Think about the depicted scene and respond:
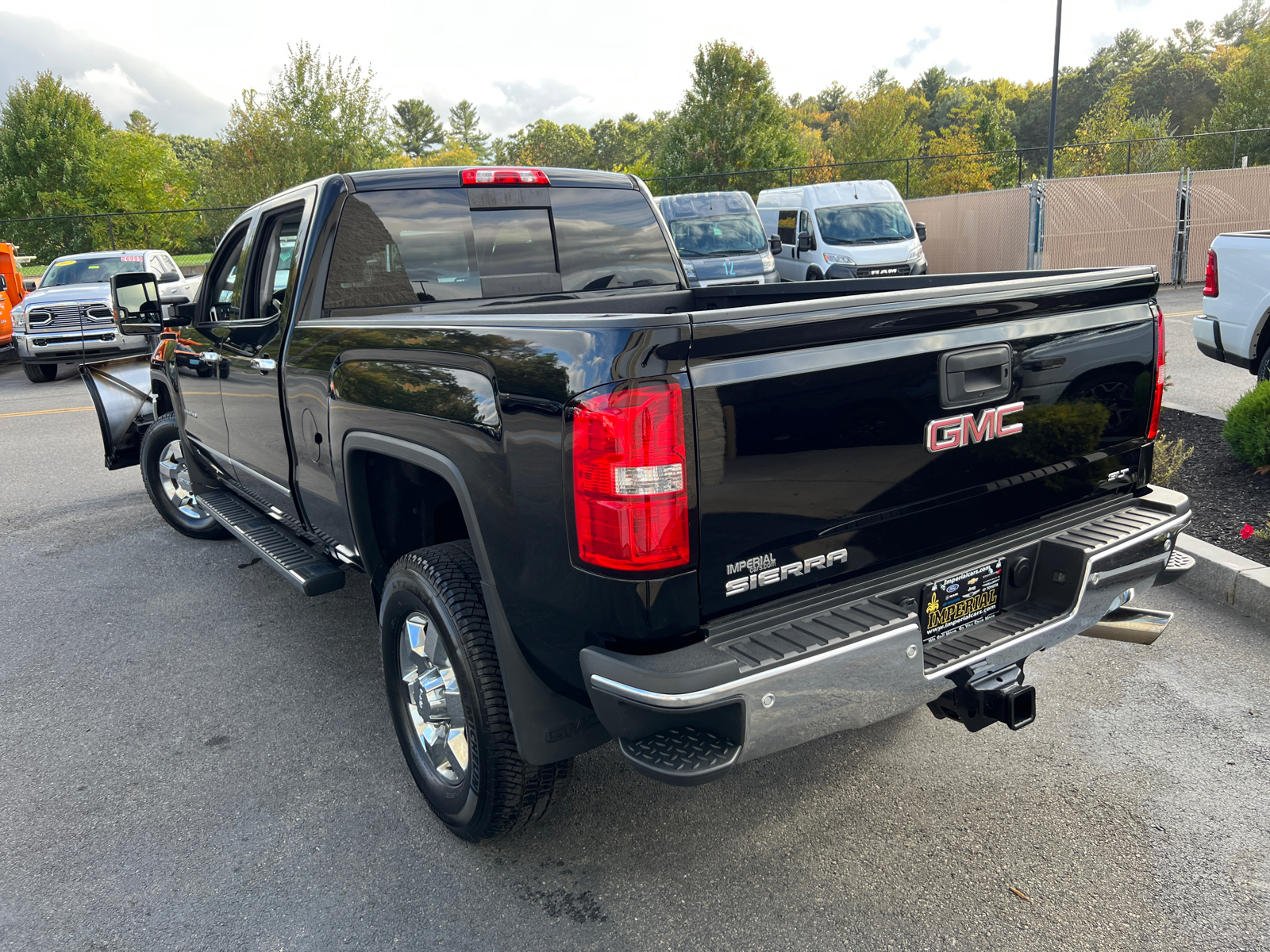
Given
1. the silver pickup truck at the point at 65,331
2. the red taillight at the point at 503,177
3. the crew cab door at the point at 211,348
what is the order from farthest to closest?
the silver pickup truck at the point at 65,331
the crew cab door at the point at 211,348
the red taillight at the point at 503,177

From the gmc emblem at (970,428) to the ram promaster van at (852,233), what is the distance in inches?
597

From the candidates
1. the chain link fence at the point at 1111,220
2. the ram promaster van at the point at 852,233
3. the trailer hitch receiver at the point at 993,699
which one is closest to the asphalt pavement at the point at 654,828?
the trailer hitch receiver at the point at 993,699

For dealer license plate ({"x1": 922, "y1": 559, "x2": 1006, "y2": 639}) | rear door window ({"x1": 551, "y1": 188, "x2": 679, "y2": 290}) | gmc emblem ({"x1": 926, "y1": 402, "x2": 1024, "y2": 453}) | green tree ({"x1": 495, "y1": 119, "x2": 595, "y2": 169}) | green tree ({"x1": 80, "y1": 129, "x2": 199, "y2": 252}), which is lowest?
dealer license plate ({"x1": 922, "y1": 559, "x2": 1006, "y2": 639})

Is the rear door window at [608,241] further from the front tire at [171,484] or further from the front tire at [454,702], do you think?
the front tire at [171,484]

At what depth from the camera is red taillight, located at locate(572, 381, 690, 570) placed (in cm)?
208

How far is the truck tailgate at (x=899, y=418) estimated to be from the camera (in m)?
2.18

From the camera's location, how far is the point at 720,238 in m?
17.2

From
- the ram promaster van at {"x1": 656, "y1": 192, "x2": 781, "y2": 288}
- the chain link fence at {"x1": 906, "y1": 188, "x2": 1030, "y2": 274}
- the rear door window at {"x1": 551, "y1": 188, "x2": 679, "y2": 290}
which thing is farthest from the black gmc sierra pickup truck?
the chain link fence at {"x1": 906, "y1": 188, "x2": 1030, "y2": 274}

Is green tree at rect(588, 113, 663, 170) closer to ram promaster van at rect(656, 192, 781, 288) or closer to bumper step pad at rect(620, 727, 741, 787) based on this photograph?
ram promaster van at rect(656, 192, 781, 288)

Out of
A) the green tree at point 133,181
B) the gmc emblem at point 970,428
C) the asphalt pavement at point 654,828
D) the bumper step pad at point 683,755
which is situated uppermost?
the green tree at point 133,181

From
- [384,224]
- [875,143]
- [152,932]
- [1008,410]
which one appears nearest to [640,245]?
[384,224]

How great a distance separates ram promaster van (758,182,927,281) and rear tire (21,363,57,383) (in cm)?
1394

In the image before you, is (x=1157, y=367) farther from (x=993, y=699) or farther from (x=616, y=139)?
(x=616, y=139)

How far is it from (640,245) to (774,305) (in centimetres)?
243
